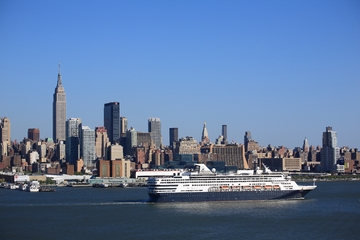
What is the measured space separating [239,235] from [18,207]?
748 inches

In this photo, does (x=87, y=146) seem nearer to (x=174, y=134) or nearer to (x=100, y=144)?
(x=100, y=144)

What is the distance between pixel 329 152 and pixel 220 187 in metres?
94.7

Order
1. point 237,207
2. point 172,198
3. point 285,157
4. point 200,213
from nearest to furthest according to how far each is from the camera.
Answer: point 200,213
point 237,207
point 172,198
point 285,157

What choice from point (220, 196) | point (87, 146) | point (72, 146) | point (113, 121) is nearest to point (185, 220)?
point (220, 196)

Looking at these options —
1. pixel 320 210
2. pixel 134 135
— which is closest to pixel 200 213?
pixel 320 210

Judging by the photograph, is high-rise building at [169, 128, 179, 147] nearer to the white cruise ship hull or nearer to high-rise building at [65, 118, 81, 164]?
high-rise building at [65, 118, 81, 164]

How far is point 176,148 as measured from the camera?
142750 millimetres

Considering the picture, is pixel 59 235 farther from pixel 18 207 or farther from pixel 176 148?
pixel 176 148

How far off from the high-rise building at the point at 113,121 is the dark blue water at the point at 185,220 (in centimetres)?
12367

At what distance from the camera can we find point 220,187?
142 ft

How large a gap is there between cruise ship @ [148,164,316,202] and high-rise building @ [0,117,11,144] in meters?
109

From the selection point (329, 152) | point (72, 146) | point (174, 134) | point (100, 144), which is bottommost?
point (329, 152)

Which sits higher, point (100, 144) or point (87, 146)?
point (100, 144)

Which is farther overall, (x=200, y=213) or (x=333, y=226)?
(x=200, y=213)
